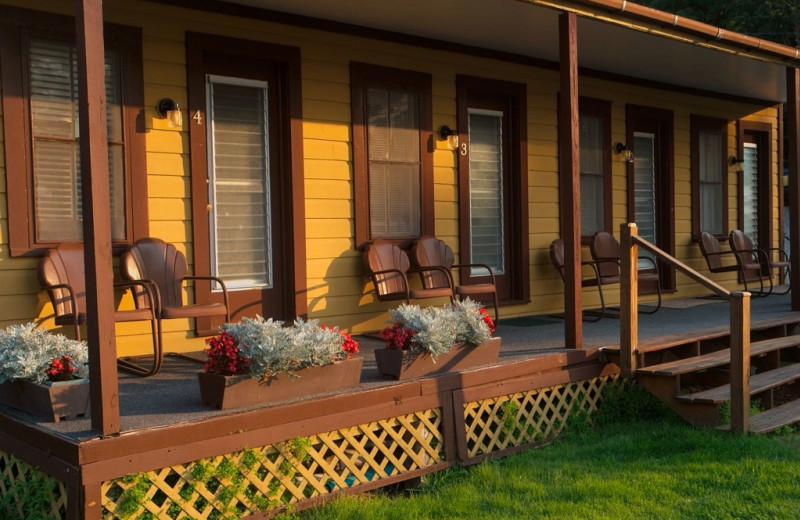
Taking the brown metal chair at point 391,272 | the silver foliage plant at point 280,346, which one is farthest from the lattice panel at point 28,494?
the brown metal chair at point 391,272

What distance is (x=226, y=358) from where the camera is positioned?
11.9 feet

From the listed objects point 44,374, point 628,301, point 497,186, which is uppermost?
point 497,186

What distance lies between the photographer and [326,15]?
5.83 metres

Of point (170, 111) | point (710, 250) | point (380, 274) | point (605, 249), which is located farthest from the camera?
point (710, 250)

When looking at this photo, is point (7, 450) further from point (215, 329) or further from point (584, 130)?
point (584, 130)

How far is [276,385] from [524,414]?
1.64m

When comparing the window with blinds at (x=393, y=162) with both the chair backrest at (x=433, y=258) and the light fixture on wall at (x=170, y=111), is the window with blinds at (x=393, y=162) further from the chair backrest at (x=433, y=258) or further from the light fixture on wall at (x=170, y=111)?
the light fixture on wall at (x=170, y=111)

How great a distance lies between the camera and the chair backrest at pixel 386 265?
5.99 meters

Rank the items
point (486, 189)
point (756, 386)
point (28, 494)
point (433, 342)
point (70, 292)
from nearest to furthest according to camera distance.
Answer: point (28, 494) → point (433, 342) → point (70, 292) → point (756, 386) → point (486, 189)

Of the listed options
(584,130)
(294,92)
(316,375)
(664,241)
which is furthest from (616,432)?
(664,241)

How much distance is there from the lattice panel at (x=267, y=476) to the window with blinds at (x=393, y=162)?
2399mm

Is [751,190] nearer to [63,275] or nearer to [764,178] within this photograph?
[764,178]

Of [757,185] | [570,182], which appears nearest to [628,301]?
[570,182]

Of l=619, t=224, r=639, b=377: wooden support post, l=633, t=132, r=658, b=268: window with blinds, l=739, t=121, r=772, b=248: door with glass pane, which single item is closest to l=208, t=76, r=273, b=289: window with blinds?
l=619, t=224, r=639, b=377: wooden support post
